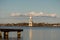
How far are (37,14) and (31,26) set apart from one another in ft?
3.88

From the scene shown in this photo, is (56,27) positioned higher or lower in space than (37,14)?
lower

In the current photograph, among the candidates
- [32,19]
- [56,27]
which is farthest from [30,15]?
[56,27]

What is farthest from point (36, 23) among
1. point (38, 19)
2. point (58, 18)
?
point (58, 18)

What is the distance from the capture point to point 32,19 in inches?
627

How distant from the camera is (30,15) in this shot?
628 inches

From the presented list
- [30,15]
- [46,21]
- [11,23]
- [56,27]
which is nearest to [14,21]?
[11,23]

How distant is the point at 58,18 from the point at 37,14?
164 cm

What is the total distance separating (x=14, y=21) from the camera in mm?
15305

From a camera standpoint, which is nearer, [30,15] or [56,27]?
[30,15]

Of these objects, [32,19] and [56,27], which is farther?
[56,27]

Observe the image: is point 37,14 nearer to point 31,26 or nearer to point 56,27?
point 31,26

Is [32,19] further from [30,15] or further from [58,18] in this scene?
[58,18]

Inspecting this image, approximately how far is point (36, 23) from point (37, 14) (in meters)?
0.73

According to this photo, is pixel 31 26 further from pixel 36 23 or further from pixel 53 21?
pixel 53 21
